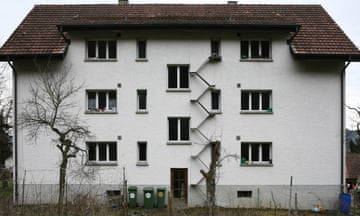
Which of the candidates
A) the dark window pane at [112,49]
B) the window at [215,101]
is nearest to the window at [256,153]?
the window at [215,101]

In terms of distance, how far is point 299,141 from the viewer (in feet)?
51.0

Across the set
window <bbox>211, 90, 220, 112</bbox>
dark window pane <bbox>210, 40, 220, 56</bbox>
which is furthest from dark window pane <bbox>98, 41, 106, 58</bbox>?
window <bbox>211, 90, 220, 112</bbox>

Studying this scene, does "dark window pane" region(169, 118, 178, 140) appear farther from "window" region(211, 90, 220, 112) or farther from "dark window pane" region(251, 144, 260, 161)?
"dark window pane" region(251, 144, 260, 161)

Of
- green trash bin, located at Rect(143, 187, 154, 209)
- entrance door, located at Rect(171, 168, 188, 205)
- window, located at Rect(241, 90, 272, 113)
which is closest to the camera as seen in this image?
green trash bin, located at Rect(143, 187, 154, 209)

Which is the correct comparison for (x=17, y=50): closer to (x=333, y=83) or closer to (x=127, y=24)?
(x=127, y=24)

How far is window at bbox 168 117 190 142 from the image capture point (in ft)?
51.4

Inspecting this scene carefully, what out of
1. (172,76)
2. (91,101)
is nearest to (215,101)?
(172,76)

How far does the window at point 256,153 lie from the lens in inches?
616

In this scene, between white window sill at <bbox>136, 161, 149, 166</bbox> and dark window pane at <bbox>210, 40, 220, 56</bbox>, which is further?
dark window pane at <bbox>210, 40, 220, 56</bbox>

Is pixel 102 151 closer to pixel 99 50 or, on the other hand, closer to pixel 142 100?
pixel 142 100

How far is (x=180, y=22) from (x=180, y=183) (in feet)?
26.2

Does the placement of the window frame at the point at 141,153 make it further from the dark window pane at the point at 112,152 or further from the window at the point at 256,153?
the window at the point at 256,153

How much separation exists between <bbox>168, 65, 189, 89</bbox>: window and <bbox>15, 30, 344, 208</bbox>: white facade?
30cm

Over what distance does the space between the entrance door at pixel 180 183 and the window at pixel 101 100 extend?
447 centimetres
